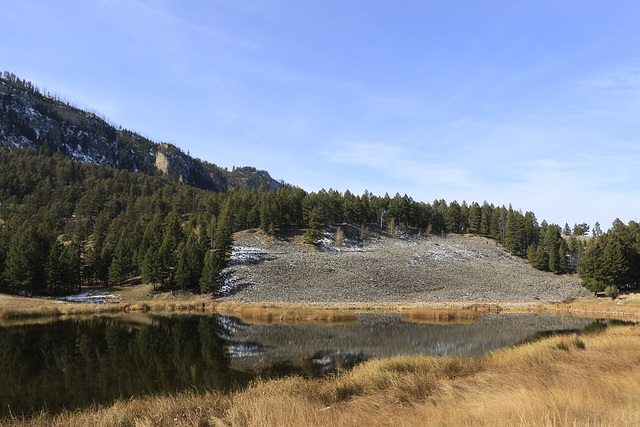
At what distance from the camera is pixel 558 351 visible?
17953 mm

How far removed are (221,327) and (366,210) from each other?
96.6m

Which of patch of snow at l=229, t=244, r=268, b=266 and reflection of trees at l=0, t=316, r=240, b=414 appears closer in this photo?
reflection of trees at l=0, t=316, r=240, b=414

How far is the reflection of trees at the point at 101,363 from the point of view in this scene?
49.9 feet

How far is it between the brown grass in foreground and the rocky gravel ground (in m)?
48.0

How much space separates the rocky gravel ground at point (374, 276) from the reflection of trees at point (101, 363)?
31.4 metres

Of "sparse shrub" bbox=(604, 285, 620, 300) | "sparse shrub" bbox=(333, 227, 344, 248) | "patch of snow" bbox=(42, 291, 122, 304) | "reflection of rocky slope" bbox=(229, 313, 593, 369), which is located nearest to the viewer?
"reflection of rocky slope" bbox=(229, 313, 593, 369)

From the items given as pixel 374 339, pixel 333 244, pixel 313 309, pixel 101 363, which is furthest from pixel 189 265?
pixel 374 339

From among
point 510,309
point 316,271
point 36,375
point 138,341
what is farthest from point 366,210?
point 36,375

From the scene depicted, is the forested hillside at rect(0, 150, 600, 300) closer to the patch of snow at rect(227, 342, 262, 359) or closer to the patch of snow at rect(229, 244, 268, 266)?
the patch of snow at rect(229, 244, 268, 266)

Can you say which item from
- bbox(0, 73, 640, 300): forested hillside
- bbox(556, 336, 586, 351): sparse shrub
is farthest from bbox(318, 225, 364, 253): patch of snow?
bbox(556, 336, 586, 351): sparse shrub

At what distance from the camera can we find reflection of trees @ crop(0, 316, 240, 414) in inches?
599

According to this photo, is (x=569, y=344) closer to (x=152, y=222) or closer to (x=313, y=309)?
(x=313, y=309)

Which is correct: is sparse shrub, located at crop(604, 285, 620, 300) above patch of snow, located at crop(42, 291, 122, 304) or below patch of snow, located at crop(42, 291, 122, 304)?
above

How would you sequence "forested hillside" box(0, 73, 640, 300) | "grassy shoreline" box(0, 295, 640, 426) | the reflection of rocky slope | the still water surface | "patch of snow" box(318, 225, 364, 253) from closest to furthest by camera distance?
1. "grassy shoreline" box(0, 295, 640, 426)
2. the still water surface
3. the reflection of rocky slope
4. "forested hillside" box(0, 73, 640, 300)
5. "patch of snow" box(318, 225, 364, 253)
